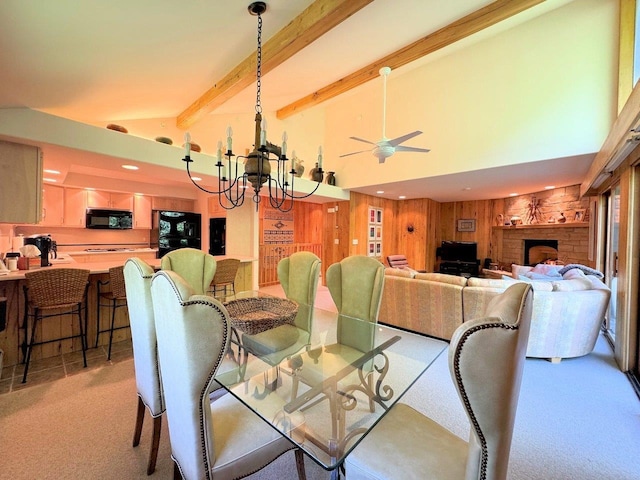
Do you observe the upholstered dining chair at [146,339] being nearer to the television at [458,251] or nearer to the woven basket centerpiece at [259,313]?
the woven basket centerpiece at [259,313]

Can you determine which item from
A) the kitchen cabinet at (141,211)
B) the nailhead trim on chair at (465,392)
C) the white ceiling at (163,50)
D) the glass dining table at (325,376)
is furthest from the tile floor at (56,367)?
the kitchen cabinet at (141,211)

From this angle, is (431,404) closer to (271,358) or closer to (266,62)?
(271,358)

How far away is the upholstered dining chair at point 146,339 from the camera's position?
137 centimetres

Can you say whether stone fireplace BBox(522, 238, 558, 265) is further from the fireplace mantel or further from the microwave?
the microwave

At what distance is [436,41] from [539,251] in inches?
210

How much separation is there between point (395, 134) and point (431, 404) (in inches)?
180

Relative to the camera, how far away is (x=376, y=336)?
227 centimetres

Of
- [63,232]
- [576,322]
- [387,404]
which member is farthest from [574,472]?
[63,232]

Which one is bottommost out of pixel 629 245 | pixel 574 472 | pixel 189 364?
pixel 574 472

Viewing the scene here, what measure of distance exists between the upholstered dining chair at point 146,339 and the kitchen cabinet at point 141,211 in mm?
5451

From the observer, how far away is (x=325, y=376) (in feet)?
5.75

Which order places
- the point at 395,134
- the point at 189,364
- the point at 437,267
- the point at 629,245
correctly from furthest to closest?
the point at 437,267 < the point at 395,134 < the point at 629,245 < the point at 189,364

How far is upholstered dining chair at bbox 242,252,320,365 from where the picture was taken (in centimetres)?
210

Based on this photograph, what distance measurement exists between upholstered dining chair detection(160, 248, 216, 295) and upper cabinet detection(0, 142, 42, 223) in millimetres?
1250
